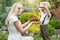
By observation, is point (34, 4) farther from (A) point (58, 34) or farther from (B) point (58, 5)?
(A) point (58, 34)

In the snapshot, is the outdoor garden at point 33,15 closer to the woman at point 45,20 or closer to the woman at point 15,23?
the woman at point 45,20

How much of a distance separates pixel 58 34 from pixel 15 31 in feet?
32.2

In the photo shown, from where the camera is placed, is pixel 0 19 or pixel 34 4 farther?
pixel 34 4

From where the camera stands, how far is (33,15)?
54.9 ft

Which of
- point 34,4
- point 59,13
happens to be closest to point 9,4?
point 34,4

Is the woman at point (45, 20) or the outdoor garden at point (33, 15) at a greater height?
the woman at point (45, 20)

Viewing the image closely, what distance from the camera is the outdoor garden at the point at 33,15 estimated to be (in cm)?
1474

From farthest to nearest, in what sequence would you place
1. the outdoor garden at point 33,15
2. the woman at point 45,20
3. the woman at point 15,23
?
1. the outdoor garden at point 33,15
2. the woman at point 45,20
3. the woman at point 15,23

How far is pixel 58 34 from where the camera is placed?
15.1 metres

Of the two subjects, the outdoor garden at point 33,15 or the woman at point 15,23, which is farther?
the outdoor garden at point 33,15

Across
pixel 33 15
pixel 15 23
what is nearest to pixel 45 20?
pixel 15 23

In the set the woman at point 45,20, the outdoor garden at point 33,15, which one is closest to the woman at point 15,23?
the woman at point 45,20

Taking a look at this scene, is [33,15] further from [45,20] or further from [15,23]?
[15,23]

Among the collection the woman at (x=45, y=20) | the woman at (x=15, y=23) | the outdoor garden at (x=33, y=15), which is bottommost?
the outdoor garden at (x=33, y=15)
